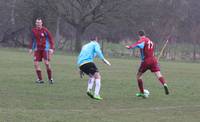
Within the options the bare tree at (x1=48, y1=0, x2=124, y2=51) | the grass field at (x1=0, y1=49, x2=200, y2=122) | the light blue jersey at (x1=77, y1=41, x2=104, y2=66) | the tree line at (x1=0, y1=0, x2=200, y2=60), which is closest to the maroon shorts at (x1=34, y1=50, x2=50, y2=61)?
the grass field at (x1=0, y1=49, x2=200, y2=122)

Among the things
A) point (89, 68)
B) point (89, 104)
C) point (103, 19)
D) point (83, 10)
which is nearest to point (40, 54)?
point (89, 68)

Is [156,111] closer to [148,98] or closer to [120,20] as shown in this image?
[148,98]

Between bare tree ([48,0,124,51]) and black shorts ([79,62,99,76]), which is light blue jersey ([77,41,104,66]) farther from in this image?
bare tree ([48,0,124,51])

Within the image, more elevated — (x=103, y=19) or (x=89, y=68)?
(x=103, y=19)

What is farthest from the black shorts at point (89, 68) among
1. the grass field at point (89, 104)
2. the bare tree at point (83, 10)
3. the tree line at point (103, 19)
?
the bare tree at point (83, 10)

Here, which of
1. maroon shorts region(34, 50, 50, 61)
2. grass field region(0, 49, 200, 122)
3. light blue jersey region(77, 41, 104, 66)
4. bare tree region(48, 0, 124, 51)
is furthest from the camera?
bare tree region(48, 0, 124, 51)

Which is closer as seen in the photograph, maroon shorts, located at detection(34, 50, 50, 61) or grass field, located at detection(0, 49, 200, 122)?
grass field, located at detection(0, 49, 200, 122)

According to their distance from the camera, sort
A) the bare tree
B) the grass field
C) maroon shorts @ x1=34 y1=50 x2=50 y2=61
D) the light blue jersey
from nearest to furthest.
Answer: the grass field, the light blue jersey, maroon shorts @ x1=34 y1=50 x2=50 y2=61, the bare tree

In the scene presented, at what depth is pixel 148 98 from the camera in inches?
A: 584

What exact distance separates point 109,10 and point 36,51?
35057 millimetres

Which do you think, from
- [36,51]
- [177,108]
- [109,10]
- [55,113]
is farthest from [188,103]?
[109,10]

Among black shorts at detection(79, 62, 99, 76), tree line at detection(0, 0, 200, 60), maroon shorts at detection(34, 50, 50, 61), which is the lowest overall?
black shorts at detection(79, 62, 99, 76)

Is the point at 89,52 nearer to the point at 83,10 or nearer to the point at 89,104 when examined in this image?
the point at 89,104

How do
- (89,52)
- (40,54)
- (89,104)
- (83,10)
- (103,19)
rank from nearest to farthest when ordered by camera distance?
(89,104) → (89,52) → (40,54) → (103,19) → (83,10)
